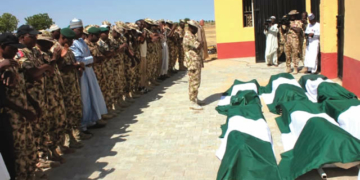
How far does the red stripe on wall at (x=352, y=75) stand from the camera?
6637 mm

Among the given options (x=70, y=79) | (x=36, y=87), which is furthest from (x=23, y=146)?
(x=70, y=79)

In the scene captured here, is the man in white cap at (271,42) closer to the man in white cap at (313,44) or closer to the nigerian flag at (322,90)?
the man in white cap at (313,44)

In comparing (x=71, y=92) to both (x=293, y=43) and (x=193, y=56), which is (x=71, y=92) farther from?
(x=293, y=43)

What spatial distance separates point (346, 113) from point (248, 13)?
10755 mm

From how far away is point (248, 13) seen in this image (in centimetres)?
1485

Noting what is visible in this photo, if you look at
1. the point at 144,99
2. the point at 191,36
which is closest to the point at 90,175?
the point at 191,36

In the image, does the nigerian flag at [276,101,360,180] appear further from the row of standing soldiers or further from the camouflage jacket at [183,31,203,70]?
the camouflage jacket at [183,31,203,70]

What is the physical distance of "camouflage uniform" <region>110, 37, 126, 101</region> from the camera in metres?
7.29

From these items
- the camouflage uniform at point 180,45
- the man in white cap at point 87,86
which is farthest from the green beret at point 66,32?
the camouflage uniform at point 180,45

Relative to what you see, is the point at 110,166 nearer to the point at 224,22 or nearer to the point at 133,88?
the point at 133,88

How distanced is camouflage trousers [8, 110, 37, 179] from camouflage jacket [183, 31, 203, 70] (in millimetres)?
3777

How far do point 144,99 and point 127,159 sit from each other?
3.83 meters

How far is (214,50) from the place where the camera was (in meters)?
18.2

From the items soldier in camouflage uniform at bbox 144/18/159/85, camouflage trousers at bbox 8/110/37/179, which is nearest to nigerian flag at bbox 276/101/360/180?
camouflage trousers at bbox 8/110/37/179
